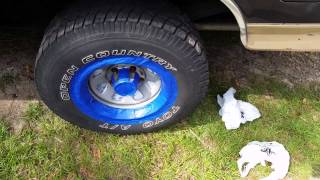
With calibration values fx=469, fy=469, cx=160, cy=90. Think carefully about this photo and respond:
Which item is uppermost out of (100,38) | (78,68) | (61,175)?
(100,38)

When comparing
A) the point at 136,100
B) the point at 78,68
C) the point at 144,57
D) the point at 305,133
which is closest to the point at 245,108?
the point at 305,133

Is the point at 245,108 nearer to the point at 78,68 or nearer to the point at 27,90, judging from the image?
the point at 78,68

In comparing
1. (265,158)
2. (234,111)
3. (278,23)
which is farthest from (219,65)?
(278,23)

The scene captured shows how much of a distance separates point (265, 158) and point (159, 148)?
661 mm

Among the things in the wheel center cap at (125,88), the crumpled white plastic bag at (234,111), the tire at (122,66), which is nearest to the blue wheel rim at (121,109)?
the tire at (122,66)

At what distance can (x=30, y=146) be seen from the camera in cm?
288

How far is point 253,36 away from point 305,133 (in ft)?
3.47

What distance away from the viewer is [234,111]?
310cm

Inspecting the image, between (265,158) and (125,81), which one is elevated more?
(125,81)

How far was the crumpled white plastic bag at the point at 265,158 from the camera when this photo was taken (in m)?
2.87

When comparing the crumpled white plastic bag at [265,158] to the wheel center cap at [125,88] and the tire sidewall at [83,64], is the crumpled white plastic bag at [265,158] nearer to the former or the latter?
the tire sidewall at [83,64]

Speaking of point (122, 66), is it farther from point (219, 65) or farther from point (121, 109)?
point (219, 65)

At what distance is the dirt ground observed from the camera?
125 inches

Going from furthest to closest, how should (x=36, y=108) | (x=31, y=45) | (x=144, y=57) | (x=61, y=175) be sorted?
(x=31, y=45) < (x=36, y=108) < (x=61, y=175) < (x=144, y=57)
